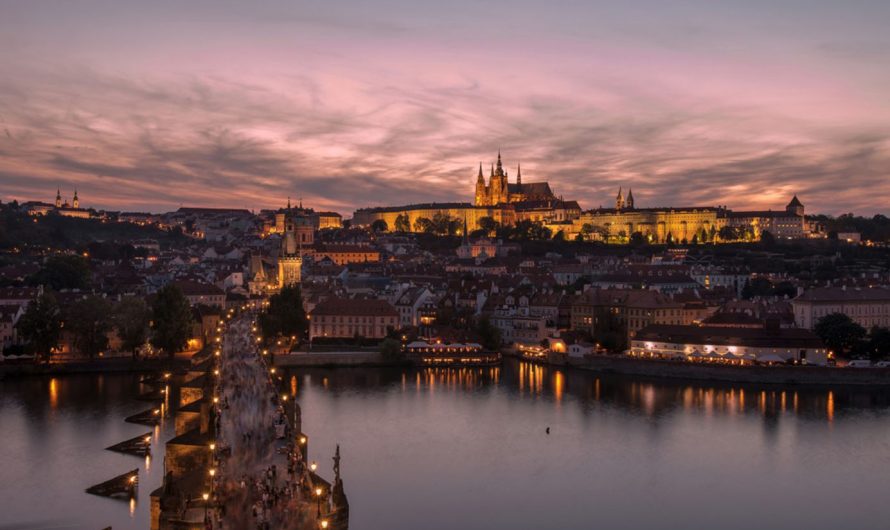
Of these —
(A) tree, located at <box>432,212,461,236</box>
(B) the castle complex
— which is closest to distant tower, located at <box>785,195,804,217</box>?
(B) the castle complex

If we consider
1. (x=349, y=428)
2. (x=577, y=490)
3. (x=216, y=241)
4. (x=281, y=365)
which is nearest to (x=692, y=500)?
(x=577, y=490)

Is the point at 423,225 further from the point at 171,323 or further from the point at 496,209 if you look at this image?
the point at 171,323

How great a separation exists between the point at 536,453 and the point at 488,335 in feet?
40.5

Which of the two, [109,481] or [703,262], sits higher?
[703,262]

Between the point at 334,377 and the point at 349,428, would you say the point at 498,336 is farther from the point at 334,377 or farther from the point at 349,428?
the point at 349,428

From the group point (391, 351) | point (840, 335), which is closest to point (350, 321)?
point (391, 351)

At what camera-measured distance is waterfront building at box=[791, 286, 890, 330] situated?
2898 centimetres

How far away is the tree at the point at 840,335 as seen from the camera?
25.4 metres

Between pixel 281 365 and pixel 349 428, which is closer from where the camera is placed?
pixel 349 428

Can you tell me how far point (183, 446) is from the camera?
10547 millimetres

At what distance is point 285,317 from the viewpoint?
28141 millimetres

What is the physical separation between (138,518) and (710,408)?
475 inches

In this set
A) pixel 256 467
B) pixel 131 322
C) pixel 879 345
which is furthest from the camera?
pixel 131 322

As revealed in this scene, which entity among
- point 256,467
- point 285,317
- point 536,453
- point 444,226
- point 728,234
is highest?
point 444,226
